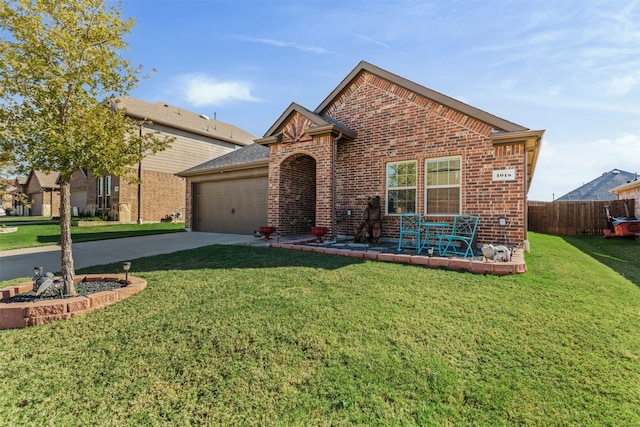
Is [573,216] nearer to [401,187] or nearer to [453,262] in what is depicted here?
[401,187]

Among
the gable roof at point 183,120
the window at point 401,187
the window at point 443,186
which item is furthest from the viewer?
the gable roof at point 183,120

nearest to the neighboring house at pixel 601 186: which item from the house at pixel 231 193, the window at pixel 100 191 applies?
the house at pixel 231 193

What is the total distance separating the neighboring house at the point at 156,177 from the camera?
17.6 m

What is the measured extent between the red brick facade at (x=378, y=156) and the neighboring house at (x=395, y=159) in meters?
0.02

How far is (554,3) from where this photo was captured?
580 centimetres

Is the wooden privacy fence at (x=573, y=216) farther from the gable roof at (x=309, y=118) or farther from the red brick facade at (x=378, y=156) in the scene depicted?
the gable roof at (x=309, y=118)

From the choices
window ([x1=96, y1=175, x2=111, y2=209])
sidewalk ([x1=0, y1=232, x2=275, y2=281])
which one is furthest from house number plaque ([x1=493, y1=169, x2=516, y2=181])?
window ([x1=96, y1=175, x2=111, y2=209])

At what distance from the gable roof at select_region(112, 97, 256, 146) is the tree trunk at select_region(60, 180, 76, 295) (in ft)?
48.6

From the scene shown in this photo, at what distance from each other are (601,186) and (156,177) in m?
49.4

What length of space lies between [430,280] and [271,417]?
3.32m

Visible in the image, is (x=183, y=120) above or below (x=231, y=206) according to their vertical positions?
above

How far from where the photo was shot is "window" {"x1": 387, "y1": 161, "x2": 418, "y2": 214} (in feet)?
26.2

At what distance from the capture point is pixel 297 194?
32.7 feet

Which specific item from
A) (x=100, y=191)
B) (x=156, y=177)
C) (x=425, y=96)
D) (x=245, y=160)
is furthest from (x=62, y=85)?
(x=100, y=191)
